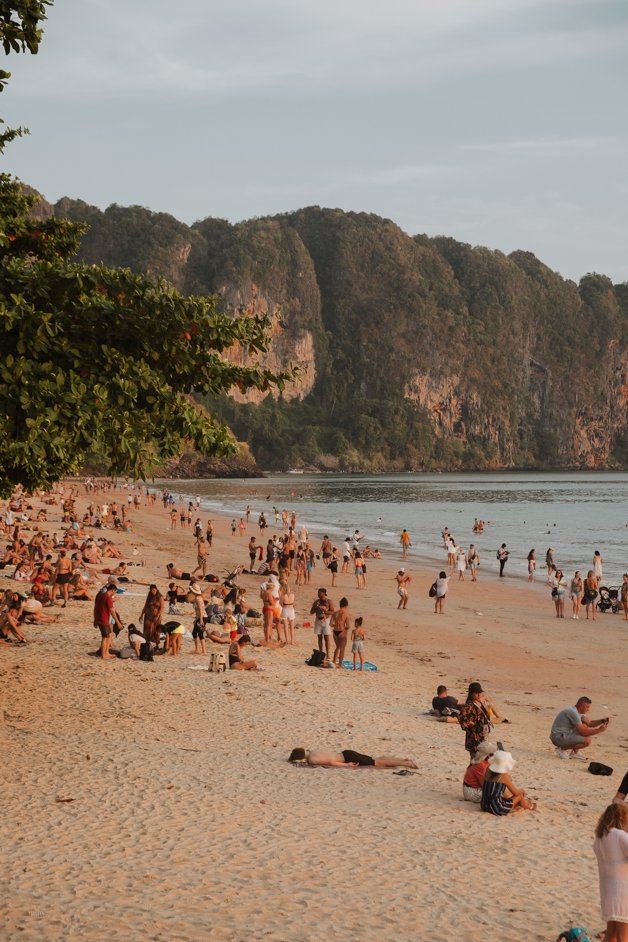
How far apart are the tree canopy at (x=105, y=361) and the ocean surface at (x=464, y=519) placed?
1052 inches

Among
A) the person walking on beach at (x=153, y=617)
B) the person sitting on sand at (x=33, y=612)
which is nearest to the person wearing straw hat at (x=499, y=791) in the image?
the person walking on beach at (x=153, y=617)

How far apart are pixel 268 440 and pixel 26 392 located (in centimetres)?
18030

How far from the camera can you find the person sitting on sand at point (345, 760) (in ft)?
32.7

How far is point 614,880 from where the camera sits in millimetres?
5613

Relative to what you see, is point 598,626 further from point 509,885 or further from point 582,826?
point 509,885

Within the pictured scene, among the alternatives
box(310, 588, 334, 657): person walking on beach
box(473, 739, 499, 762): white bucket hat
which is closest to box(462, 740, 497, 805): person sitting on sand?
box(473, 739, 499, 762): white bucket hat

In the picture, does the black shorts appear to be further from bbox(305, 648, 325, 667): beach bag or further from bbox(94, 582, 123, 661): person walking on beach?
bbox(305, 648, 325, 667): beach bag

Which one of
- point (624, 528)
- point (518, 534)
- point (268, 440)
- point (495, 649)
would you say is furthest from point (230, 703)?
point (268, 440)

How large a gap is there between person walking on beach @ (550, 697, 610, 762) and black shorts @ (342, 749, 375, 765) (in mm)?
2733

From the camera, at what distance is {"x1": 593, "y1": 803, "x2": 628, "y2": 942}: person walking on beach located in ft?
18.4

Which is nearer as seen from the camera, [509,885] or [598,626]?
[509,885]

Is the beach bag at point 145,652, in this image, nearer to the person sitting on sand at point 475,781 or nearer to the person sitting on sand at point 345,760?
the person sitting on sand at point 345,760

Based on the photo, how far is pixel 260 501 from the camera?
274 feet

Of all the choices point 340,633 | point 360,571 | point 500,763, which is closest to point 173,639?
point 340,633
